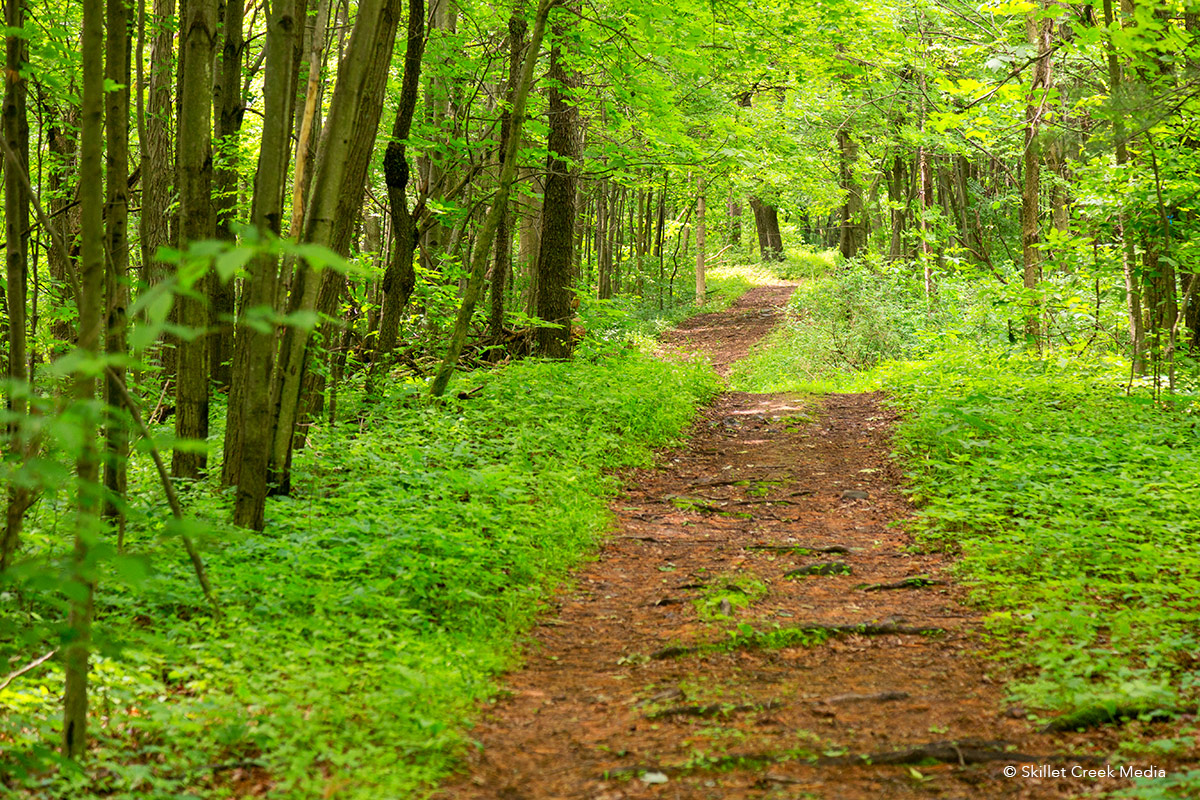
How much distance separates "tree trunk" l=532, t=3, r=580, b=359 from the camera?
11.8m

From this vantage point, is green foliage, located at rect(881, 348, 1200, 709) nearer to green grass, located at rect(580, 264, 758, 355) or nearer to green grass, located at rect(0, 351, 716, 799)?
green grass, located at rect(0, 351, 716, 799)

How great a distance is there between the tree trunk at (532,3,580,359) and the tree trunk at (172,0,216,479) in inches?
237

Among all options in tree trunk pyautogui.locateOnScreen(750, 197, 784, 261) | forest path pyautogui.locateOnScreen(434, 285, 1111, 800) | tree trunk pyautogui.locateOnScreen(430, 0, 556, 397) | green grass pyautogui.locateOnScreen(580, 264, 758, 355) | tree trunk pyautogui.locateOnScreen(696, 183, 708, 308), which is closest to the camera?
forest path pyautogui.locateOnScreen(434, 285, 1111, 800)

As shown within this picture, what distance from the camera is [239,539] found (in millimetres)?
5039

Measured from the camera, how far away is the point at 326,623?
420 cm

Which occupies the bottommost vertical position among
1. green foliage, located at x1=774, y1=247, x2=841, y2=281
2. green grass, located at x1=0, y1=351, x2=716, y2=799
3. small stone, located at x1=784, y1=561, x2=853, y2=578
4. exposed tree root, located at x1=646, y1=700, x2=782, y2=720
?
exposed tree root, located at x1=646, y1=700, x2=782, y2=720

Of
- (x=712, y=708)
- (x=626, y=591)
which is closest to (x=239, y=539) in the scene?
(x=626, y=591)

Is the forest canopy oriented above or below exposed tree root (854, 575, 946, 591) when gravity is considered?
above

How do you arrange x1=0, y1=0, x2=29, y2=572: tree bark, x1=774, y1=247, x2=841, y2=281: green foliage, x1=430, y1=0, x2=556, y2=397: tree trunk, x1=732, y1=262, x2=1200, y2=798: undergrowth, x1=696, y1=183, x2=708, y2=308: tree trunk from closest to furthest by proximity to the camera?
x1=0, y1=0, x2=29, y2=572: tree bark
x1=732, y1=262, x2=1200, y2=798: undergrowth
x1=430, y1=0, x2=556, y2=397: tree trunk
x1=696, y1=183, x2=708, y2=308: tree trunk
x1=774, y1=247, x2=841, y2=281: green foliage

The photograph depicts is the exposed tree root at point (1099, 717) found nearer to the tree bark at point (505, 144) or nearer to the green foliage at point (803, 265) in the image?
the tree bark at point (505, 144)

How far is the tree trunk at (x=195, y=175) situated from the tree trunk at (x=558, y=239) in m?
6.01

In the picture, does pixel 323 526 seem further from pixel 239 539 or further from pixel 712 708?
pixel 712 708

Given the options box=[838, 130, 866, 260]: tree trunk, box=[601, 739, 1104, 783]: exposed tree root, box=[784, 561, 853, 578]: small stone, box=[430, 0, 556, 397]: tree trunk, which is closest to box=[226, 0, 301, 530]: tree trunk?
box=[601, 739, 1104, 783]: exposed tree root

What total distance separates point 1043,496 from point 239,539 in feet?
19.0
